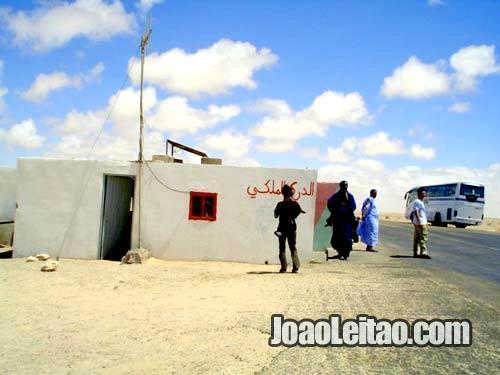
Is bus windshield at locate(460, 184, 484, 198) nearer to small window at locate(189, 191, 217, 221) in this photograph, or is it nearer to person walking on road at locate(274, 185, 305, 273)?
small window at locate(189, 191, 217, 221)

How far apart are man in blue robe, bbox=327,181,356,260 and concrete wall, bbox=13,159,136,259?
5712 millimetres

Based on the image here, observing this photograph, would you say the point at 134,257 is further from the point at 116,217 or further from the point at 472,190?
the point at 472,190

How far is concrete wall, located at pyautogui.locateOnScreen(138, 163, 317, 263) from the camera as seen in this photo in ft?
40.7

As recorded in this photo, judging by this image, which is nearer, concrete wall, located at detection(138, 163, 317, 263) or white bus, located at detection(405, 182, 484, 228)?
concrete wall, located at detection(138, 163, 317, 263)

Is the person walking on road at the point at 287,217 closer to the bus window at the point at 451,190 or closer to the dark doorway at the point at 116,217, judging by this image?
the dark doorway at the point at 116,217

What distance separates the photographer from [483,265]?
11.4m

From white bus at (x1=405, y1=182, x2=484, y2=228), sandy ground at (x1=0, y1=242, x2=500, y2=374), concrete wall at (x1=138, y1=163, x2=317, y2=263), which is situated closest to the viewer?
sandy ground at (x1=0, y1=242, x2=500, y2=374)

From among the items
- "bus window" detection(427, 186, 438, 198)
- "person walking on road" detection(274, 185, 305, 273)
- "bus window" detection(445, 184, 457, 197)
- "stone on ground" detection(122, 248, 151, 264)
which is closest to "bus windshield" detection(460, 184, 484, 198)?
"bus window" detection(445, 184, 457, 197)

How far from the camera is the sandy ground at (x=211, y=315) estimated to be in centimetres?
434

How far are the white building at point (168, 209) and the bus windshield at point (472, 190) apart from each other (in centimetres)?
2303

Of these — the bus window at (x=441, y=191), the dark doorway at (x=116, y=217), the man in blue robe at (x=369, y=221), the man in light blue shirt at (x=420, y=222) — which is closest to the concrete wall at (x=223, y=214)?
the dark doorway at (x=116, y=217)

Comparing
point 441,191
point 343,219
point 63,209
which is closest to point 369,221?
point 343,219

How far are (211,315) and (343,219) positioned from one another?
20.5 ft

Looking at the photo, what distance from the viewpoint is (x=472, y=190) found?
1242 inches
